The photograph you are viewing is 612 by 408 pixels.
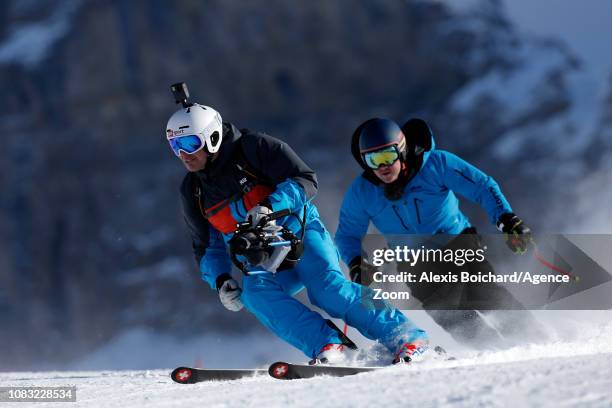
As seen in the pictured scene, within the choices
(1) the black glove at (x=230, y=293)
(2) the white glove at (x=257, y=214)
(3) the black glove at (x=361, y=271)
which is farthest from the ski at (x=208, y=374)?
(3) the black glove at (x=361, y=271)

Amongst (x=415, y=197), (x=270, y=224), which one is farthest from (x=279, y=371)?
(x=415, y=197)

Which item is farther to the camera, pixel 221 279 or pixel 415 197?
pixel 415 197

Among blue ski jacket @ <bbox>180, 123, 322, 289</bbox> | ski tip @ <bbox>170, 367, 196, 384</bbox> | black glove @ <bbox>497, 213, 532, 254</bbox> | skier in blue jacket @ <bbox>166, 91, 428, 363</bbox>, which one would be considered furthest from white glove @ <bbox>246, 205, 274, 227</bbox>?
black glove @ <bbox>497, 213, 532, 254</bbox>

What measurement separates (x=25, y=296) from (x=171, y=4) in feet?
37.2

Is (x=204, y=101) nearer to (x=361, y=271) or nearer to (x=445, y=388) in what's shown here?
(x=361, y=271)

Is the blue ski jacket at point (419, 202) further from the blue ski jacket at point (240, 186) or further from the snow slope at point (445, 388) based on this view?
the snow slope at point (445, 388)

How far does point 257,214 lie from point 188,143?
64 cm

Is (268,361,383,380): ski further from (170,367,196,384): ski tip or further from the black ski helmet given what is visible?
the black ski helmet

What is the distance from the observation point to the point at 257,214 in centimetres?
388

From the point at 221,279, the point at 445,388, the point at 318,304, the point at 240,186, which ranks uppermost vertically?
the point at 240,186

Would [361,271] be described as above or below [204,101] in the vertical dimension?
below

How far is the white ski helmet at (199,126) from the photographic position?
4.24m

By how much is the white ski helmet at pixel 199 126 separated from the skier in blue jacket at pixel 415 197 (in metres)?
0.95

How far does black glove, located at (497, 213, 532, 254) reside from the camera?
4531mm
